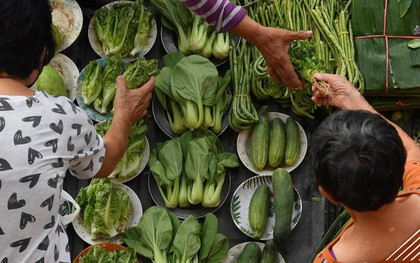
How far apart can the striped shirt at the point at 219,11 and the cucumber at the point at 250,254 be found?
131 centimetres

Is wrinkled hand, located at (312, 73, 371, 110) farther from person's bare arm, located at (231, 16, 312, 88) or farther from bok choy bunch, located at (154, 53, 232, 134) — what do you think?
bok choy bunch, located at (154, 53, 232, 134)

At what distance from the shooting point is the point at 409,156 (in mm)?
2785

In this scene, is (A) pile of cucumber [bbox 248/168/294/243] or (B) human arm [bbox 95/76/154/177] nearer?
(B) human arm [bbox 95/76/154/177]

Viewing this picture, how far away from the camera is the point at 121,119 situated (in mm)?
3568

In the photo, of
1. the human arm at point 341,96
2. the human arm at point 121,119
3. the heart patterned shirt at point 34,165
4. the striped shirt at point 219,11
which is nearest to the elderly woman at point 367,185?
the human arm at point 341,96

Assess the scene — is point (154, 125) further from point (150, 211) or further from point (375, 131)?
point (375, 131)

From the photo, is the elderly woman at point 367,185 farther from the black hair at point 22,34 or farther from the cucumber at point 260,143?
the cucumber at point 260,143

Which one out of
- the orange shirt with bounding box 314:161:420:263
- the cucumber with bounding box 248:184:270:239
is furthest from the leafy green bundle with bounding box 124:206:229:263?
the orange shirt with bounding box 314:161:420:263

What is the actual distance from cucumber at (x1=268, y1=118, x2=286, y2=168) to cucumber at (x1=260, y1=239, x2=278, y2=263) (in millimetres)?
529

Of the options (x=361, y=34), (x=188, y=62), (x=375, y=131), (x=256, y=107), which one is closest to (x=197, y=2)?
(x=188, y=62)

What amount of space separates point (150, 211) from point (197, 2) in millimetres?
1296

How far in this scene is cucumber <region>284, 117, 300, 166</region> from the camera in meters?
4.25

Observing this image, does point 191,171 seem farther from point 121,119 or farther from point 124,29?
point 124,29

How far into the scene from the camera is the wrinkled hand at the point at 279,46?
12.8 feet
